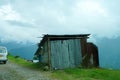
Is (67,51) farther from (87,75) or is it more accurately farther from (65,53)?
(87,75)

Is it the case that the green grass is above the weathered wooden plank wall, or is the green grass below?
below

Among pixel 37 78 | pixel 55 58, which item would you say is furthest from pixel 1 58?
pixel 37 78

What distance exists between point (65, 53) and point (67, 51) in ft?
0.96

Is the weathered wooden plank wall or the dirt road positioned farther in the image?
the weathered wooden plank wall

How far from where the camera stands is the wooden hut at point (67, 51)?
34.5 meters

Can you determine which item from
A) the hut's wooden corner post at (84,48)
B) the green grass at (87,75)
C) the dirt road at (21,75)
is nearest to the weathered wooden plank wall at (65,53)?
the hut's wooden corner post at (84,48)

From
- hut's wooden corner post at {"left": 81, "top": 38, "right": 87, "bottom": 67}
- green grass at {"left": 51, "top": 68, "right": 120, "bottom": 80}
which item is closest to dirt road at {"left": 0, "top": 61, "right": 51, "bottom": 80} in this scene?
green grass at {"left": 51, "top": 68, "right": 120, "bottom": 80}

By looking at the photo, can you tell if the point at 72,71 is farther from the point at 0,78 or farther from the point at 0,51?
the point at 0,51

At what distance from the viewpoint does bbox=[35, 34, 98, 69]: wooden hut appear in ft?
113

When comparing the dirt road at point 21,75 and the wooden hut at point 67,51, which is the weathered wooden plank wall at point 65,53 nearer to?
the wooden hut at point 67,51

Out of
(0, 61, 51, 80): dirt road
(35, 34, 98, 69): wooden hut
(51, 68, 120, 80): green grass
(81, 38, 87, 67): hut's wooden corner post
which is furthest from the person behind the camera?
(81, 38, 87, 67): hut's wooden corner post

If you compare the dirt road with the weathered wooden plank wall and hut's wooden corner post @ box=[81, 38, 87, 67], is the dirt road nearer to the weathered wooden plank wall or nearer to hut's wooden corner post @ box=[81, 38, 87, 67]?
the weathered wooden plank wall

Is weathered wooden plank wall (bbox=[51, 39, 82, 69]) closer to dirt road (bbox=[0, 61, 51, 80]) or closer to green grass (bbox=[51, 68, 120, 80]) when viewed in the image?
dirt road (bbox=[0, 61, 51, 80])

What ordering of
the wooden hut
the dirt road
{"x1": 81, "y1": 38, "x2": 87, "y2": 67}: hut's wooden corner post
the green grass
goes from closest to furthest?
the dirt road
the green grass
the wooden hut
{"x1": 81, "y1": 38, "x2": 87, "y2": 67}: hut's wooden corner post
